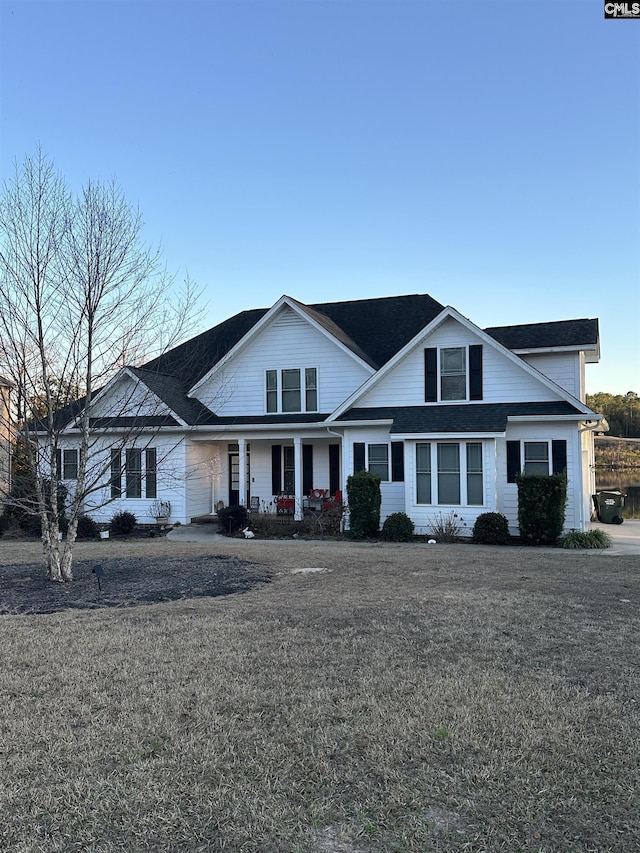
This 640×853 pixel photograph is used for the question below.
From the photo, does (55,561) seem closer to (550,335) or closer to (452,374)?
(452,374)

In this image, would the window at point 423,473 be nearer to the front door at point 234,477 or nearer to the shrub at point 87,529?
the front door at point 234,477

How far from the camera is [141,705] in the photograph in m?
5.02

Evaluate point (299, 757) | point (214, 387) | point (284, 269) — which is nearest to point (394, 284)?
point (284, 269)

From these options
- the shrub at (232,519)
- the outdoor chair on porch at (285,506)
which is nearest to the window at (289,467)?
the outdoor chair on porch at (285,506)

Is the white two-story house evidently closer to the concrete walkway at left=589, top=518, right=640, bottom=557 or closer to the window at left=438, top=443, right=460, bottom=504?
the window at left=438, top=443, right=460, bottom=504

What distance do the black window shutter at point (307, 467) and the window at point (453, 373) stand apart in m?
4.90

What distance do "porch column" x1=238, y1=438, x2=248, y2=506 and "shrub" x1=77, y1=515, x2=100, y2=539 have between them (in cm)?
473

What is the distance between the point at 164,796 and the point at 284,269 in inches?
880

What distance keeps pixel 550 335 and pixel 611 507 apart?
20.7ft

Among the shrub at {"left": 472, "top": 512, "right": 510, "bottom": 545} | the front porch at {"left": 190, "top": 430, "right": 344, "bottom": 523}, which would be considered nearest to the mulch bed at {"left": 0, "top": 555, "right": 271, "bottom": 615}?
the shrub at {"left": 472, "top": 512, "right": 510, "bottom": 545}

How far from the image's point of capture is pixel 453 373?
62.8ft

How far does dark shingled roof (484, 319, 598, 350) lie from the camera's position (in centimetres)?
1923

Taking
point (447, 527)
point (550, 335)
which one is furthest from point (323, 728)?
point (550, 335)

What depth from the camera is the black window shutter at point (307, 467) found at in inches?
883
